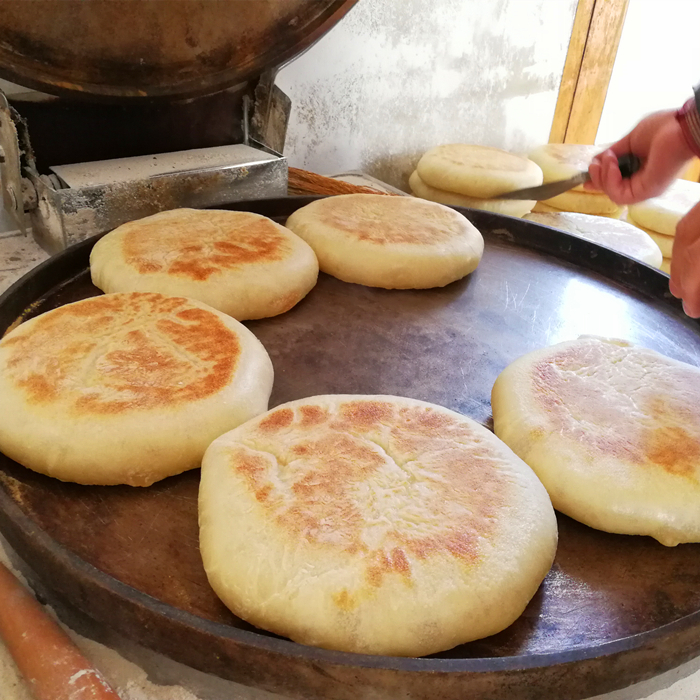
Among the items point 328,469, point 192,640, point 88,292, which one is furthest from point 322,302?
point 192,640

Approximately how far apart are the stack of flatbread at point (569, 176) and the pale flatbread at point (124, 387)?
9.30 feet

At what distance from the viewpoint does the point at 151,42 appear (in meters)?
2.01

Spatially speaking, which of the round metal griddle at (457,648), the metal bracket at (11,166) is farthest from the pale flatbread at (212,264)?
the metal bracket at (11,166)

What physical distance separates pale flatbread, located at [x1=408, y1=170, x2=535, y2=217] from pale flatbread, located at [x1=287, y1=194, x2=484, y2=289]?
1153mm

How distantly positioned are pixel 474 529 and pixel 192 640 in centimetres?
45

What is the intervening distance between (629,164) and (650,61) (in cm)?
365

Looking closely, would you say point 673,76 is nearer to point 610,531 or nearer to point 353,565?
point 610,531

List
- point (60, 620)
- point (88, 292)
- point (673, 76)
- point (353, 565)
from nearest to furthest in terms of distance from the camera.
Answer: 1. point (353, 565)
2. point (60, 620)
3. point (88, 292)
4. point (673, 76)

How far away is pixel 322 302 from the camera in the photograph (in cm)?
180

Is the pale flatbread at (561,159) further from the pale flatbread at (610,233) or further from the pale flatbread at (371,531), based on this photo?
the pale flatbread at (371,531)

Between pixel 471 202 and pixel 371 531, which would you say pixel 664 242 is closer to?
pixel 471 202

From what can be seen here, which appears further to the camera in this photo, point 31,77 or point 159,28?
point 159,28

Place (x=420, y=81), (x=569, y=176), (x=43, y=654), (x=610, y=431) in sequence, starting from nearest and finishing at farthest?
(x=43, y=654)
(x=610, y=431)
(x=420, y=81)
(x=569, y=176)

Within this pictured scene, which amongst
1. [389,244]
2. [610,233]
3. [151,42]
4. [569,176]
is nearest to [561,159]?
[569,176]
